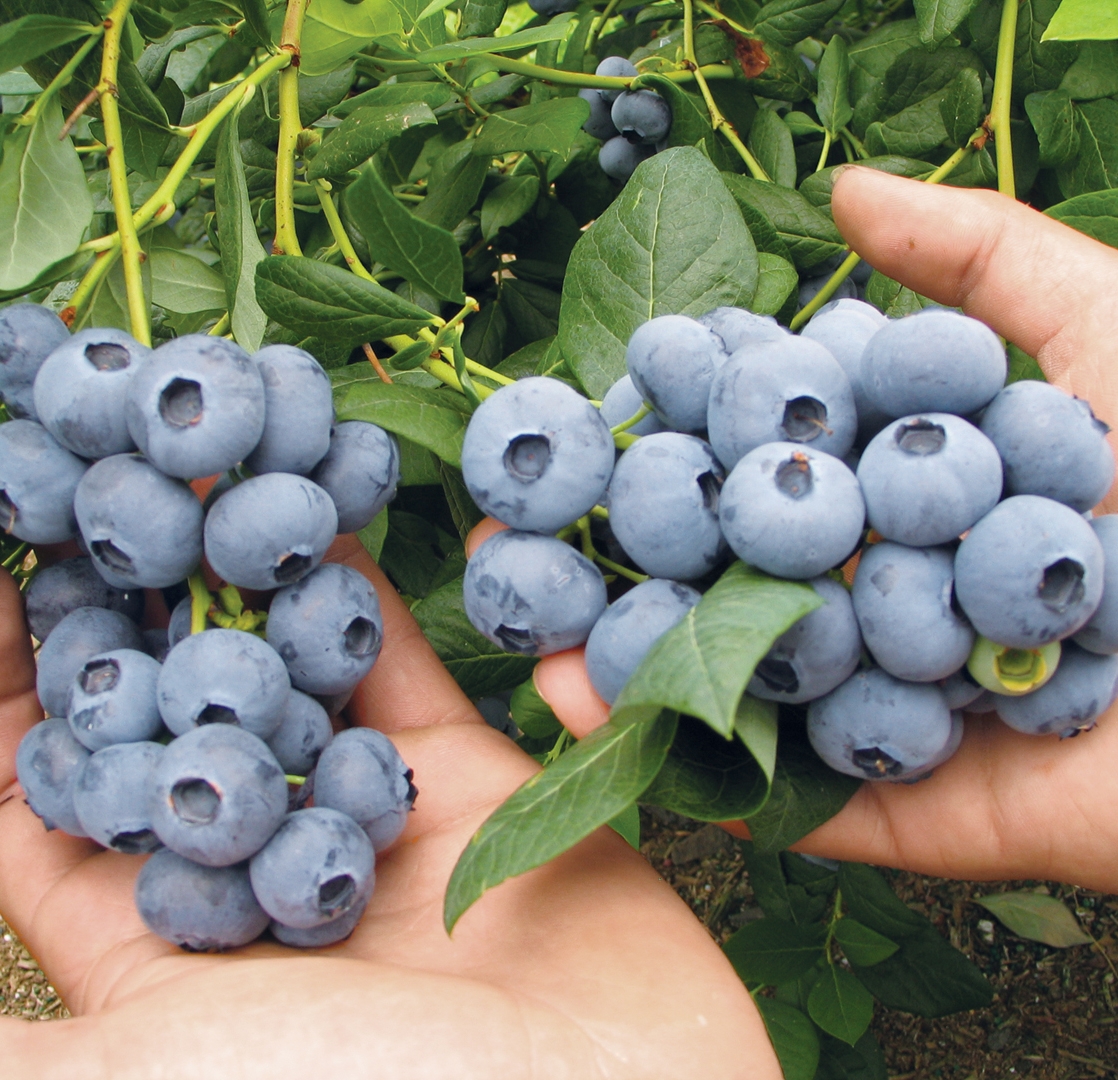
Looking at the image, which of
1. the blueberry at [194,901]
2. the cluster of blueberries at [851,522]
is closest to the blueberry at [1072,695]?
the cluster of blueberries at [851,522]

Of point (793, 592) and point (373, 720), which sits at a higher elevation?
point (793, 592)

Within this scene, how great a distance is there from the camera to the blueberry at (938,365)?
0.86 meters

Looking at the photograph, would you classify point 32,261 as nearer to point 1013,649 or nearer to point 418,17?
point 418,17

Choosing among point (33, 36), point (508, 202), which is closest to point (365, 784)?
point (33, 36)

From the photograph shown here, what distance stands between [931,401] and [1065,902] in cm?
204

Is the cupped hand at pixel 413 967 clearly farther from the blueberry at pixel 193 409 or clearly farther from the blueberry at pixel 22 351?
the blueberry at pixel 193 409

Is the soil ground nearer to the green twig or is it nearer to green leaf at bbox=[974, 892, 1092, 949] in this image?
green leaf at bbox=[974, 892, 1092, 949]

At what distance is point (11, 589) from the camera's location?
1.20 metres

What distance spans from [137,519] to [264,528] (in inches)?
4.6

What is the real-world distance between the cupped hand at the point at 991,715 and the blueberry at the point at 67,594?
1.65ft

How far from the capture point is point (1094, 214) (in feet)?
4.44

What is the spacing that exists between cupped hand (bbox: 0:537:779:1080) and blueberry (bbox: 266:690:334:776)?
186 millimetres

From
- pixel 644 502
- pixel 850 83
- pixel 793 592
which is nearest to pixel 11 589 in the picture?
pixel 644 502

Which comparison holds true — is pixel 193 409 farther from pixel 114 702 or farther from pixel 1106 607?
pixel 1106 607
